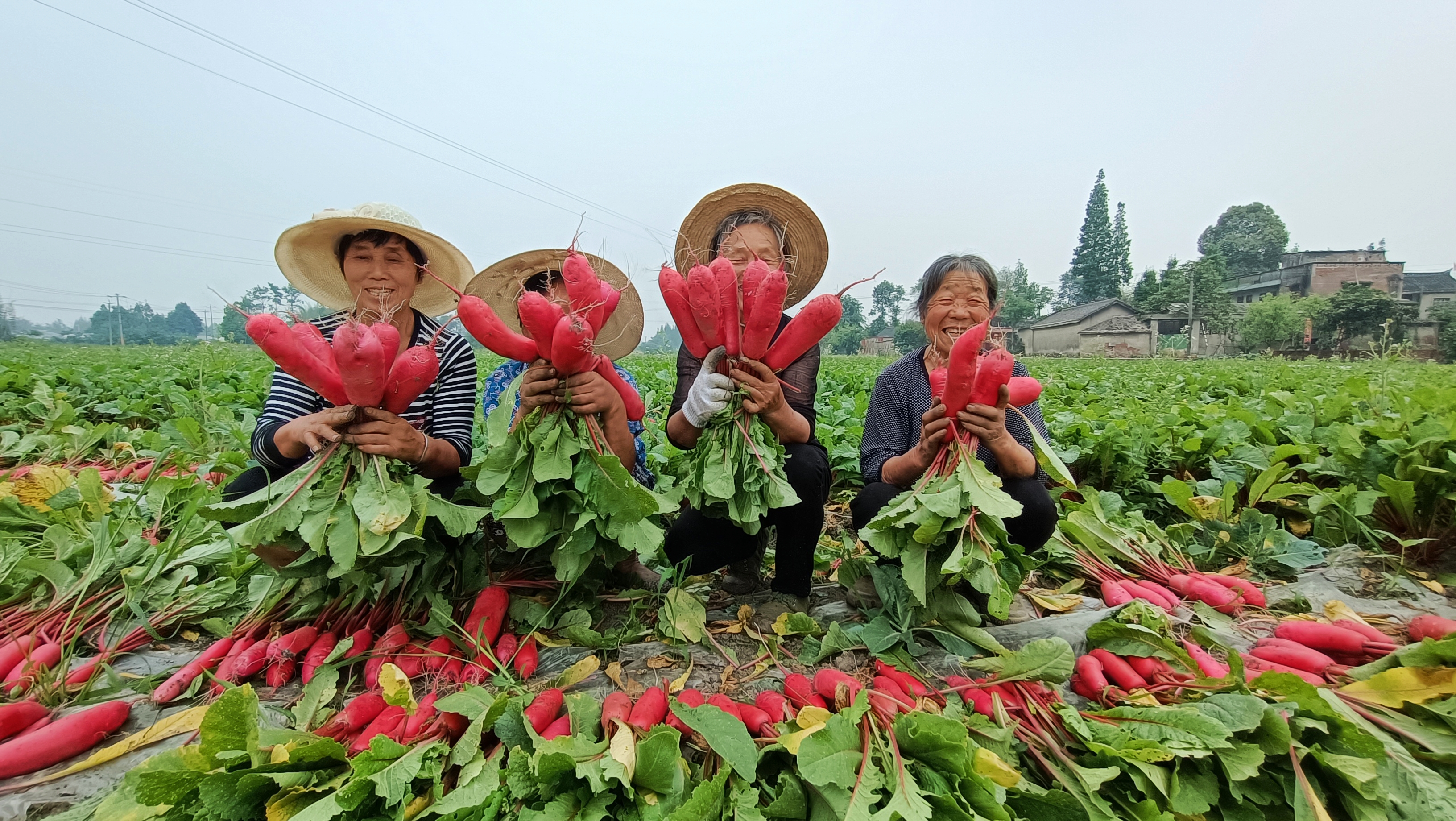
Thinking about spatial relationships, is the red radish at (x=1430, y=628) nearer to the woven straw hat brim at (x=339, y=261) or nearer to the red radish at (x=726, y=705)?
the red radish at (x=726, y=705)

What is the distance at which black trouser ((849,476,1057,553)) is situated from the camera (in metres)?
2.29

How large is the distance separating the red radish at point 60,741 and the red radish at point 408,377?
1.15m

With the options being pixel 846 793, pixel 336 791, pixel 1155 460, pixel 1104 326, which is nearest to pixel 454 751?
pixel 336 791

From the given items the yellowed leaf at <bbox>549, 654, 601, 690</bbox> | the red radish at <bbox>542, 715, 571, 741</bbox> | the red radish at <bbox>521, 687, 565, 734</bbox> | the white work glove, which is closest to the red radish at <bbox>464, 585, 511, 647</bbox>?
the yellowed leaf at <bbox>549, 654, 601, 690</bbox>

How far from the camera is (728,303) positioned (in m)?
2.12

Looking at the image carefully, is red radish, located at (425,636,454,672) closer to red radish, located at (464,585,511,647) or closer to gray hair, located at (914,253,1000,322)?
red radish, located at (464,585,511,647)

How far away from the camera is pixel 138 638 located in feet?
7.36

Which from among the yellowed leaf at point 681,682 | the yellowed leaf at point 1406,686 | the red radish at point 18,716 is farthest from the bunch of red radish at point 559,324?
the yellowed leaf at point 1406,686

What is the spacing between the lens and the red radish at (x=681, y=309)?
2.25 meters

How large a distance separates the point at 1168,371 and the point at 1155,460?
1271 centimetres

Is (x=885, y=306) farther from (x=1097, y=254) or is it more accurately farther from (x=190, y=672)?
(x=190, y=672)

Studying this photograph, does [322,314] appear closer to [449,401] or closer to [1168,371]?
[449,401]

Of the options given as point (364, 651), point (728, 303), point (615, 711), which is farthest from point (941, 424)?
point (364, 651)

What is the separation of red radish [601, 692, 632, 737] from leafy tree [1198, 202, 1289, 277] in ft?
299
